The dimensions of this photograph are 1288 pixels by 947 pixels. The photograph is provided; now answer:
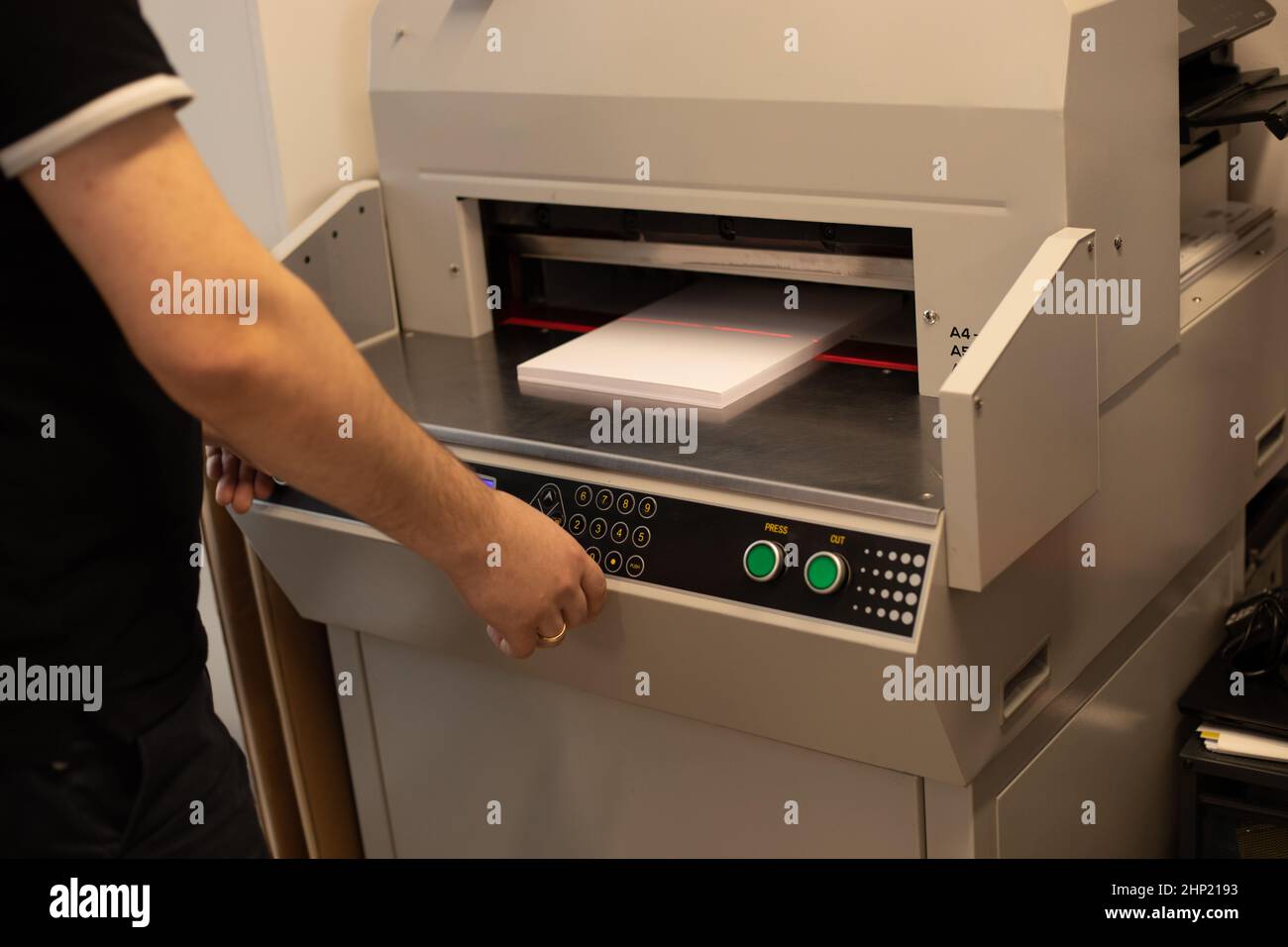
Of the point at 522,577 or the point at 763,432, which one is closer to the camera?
the point at 522,577

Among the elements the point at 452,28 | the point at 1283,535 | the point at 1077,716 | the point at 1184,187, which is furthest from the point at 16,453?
the point at 1283,535

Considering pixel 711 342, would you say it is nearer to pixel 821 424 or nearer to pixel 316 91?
pixel 821 424

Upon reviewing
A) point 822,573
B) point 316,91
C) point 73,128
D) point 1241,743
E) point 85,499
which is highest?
point 316,91

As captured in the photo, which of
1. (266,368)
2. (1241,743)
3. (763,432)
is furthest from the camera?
(1241,743)

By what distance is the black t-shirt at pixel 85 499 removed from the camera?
865mm

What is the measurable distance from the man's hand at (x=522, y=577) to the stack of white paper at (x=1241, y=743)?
777 mm

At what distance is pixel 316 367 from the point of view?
88 centimetres

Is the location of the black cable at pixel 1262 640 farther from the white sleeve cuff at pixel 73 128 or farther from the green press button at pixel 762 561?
the white sleeve cuff at pixel 73 128

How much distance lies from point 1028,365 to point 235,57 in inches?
36.9

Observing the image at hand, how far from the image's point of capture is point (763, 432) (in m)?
1.24

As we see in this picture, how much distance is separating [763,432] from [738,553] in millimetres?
132

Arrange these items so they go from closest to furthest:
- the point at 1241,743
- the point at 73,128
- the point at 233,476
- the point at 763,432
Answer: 1. the point at 73,128
2. the point at 763,432
3. the point at 233,476
4. the point at 1241,743

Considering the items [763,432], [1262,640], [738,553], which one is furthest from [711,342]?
[1262,640]

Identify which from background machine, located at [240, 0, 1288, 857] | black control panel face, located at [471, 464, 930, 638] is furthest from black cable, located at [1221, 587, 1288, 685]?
black control panel face, located at [471, 464, 930, 638]
